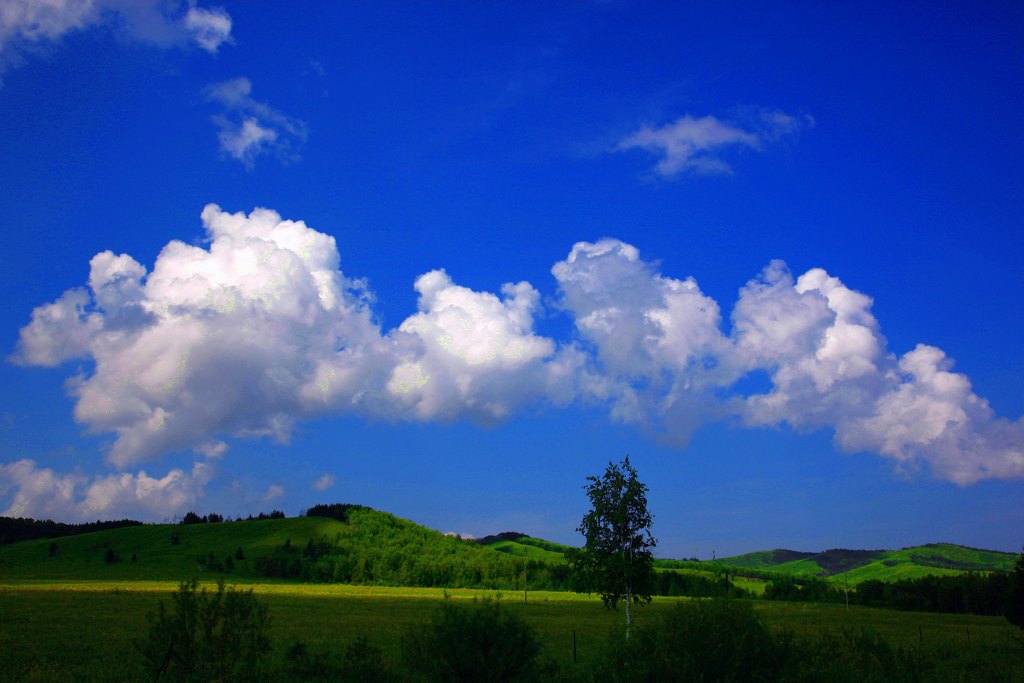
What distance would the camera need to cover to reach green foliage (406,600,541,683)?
64.4 feet

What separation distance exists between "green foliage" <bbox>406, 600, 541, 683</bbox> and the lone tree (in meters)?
19.7

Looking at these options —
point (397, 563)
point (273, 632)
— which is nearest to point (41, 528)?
point (397, 563)

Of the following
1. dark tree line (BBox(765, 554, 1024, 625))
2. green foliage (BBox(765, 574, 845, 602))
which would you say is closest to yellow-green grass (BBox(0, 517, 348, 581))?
green foliage (BBox(765, 574, 845, 602))

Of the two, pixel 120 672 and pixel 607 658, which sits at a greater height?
pixel 607 658

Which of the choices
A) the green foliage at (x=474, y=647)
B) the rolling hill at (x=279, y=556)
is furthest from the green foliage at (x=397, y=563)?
the green foliage at (x=474, y=647)

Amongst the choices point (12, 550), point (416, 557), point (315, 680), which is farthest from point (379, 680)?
point (12, 550)

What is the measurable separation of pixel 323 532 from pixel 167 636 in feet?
507

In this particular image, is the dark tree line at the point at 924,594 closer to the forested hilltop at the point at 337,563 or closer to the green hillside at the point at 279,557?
the forested hilltop at the point at 337,563

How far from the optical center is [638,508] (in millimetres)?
40250

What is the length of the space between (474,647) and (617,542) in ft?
72.0

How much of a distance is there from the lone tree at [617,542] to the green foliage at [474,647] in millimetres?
19730

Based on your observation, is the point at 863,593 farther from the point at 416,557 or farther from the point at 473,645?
the point at 473,645

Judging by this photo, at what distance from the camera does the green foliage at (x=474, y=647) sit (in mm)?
19625

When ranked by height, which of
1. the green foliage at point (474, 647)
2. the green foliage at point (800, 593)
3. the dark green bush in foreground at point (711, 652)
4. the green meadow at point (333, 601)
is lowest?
the green foliage at point (800, 593)
